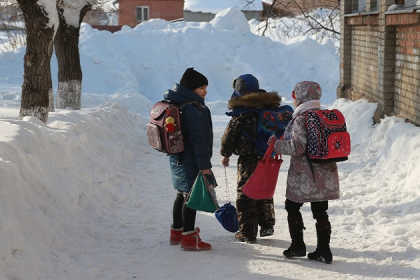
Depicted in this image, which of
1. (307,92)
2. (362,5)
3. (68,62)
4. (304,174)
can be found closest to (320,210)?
(304,174)

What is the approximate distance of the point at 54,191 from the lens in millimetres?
5875

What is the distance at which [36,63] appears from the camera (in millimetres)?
8953

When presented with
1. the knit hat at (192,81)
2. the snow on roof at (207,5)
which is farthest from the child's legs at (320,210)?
the snow on roof at (207,5)

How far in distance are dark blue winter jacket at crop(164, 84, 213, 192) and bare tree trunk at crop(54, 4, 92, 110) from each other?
26.6 feet

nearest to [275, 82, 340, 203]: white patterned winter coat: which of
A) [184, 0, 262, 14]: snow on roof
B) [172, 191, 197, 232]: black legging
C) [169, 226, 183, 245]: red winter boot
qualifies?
[172, 191, 197, 232]: black legging

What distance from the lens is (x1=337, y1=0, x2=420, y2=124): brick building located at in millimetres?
9164

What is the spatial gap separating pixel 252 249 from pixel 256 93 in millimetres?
1376

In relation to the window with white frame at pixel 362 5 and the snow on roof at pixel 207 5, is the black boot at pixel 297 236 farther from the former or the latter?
the snow on roof at pixel 207 5

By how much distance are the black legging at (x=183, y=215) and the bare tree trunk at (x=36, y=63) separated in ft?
13.3

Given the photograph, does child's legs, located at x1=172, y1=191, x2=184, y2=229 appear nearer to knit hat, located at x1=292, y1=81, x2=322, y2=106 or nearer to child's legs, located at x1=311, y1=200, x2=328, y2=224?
child's legs, located at x1=311, y1=200, x2=328, y2=224

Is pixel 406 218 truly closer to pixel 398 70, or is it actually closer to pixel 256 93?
pixel 256 93

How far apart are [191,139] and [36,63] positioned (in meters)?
4.59

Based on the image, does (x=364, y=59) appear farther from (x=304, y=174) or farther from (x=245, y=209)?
(x=304, y=174)

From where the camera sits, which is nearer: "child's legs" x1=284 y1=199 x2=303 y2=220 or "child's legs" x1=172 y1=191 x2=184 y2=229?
"child's legs" x1=284 y1=199 x2=303 y2=220
